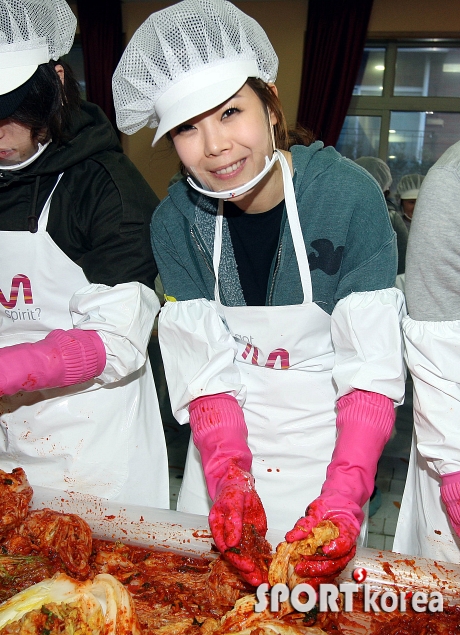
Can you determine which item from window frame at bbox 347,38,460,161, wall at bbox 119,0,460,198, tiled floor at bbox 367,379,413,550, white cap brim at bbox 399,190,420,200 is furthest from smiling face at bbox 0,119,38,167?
window frame at bbox 347,38,460,161

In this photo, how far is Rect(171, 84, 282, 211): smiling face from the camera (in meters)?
1.55

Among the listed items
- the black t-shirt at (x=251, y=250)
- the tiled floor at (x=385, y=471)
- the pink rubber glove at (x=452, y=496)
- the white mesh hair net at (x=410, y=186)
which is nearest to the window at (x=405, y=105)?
the white mesh hair net at (x=410, y=186)

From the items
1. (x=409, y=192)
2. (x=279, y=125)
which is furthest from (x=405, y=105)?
(x=279, y=125)

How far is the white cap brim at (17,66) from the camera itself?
1.63m

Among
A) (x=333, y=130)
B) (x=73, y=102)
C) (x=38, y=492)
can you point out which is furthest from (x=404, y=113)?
(x=38, y=492)

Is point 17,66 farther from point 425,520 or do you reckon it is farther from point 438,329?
point 425,520

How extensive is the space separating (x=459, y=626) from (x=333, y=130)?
7163 mm

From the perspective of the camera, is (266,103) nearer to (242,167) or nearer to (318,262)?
(242,167)

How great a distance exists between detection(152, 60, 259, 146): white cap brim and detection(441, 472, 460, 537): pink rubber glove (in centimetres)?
Answer: 110

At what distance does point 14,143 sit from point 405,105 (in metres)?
7.38

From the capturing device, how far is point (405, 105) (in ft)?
26.7

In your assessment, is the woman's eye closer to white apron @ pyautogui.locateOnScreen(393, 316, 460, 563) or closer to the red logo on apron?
white apron @ pyautogui.locateOnScreen(393, 316, 460, 563)

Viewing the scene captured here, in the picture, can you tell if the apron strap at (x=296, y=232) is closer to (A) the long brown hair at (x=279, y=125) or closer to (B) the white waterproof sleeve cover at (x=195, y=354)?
(A) the long brown hair at (x=279, y=125)

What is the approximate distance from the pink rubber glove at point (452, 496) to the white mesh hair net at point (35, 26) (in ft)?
5.14
